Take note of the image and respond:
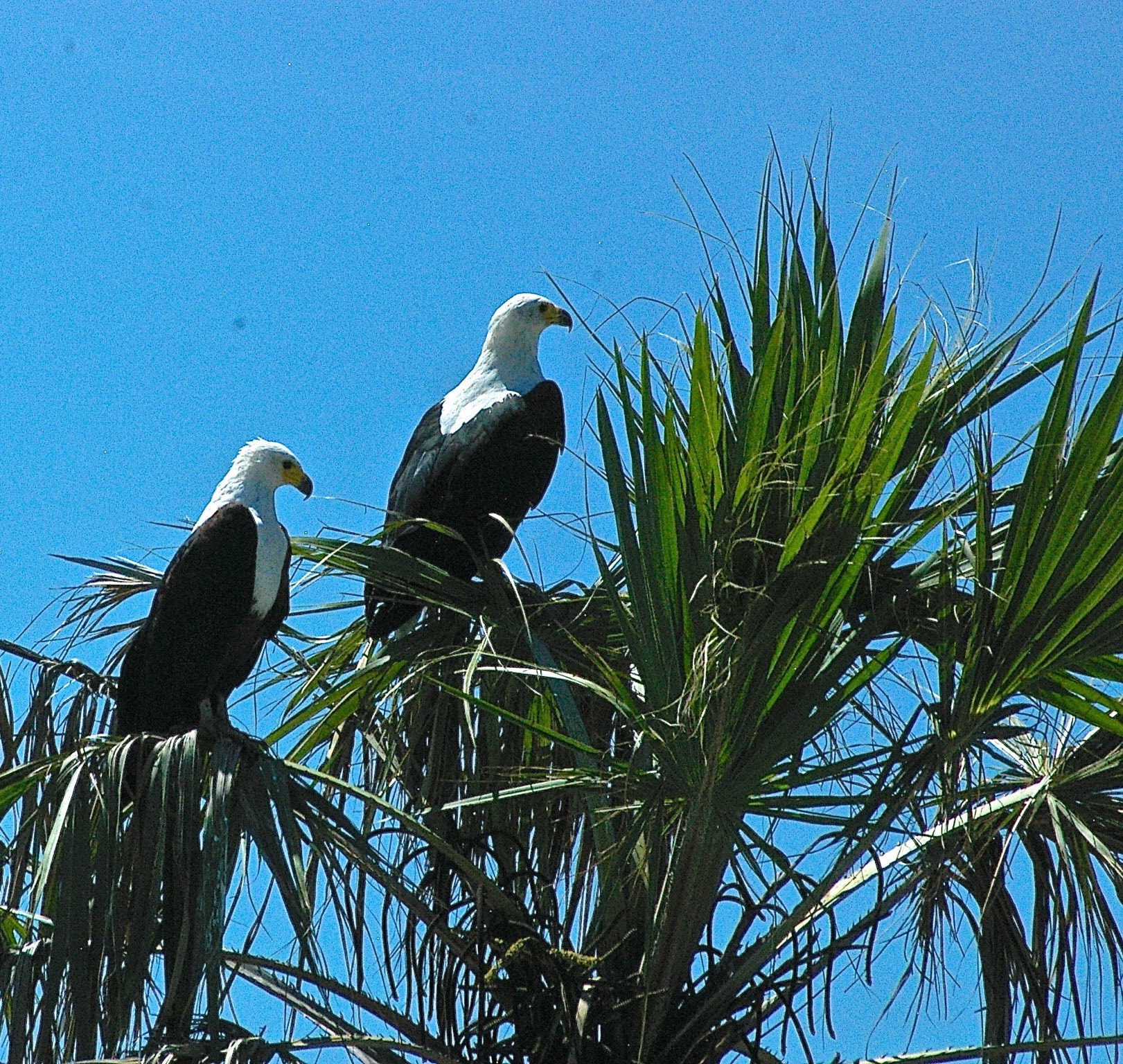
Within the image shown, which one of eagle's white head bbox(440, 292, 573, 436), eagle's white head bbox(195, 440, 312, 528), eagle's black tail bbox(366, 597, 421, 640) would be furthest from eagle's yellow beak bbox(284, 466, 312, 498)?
eagle's black tail bbox(366, 597, 421, 640)

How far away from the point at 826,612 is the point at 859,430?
310 millimetres

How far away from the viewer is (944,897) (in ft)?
10.4

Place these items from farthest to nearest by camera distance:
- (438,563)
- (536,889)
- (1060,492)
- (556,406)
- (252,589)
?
(556,406)
(438,563)
(252,589)
(536,889)
(1060,492)

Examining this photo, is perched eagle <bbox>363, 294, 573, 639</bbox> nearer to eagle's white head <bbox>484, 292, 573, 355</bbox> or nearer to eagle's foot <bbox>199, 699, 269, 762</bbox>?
eagle's white head <bbox>484, 292, 573, 355</bbox>

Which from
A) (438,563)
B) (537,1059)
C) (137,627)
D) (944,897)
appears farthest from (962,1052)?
(137,627)

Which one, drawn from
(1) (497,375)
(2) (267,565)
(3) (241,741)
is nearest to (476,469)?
(1) (497,375)

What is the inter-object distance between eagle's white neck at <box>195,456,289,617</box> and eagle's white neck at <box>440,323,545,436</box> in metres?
0.59

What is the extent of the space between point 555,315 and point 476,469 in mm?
964

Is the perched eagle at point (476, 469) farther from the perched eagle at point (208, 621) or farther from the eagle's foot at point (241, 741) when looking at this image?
the eagle's foot at point (241, 741)

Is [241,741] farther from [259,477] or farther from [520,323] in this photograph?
[520,323]

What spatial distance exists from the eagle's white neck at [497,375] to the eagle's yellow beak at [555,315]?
12 cm

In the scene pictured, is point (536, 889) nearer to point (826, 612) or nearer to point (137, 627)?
point (826, 612)

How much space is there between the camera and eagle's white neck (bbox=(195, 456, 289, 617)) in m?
4.01

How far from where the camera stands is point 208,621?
3.89 metres
